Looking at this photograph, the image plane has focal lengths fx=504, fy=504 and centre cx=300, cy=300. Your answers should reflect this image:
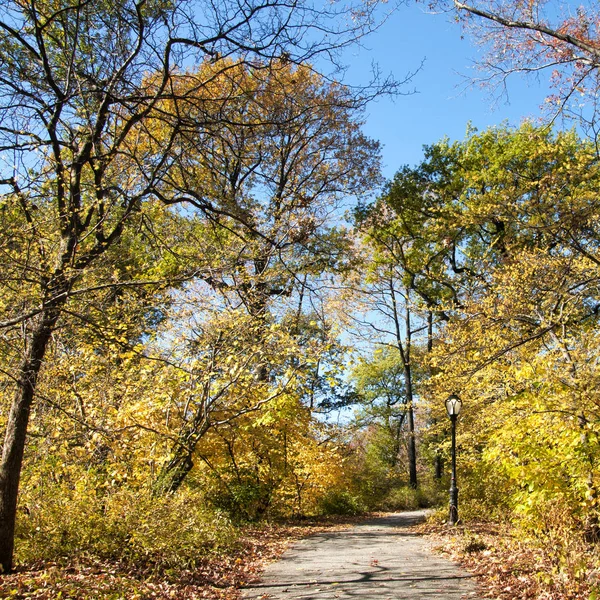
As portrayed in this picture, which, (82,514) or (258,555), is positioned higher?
(82,514)

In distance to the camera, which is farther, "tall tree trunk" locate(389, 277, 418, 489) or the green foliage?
"tall tree trunk" locate(389, 277, 418, 489)

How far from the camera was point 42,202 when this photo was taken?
20.6 ft

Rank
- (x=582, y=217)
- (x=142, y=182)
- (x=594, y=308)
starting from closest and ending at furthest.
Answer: (x=582, y=217) < (x=142, y=182) < (x=594, y=308)

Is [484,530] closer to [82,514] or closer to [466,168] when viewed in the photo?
[82,514]

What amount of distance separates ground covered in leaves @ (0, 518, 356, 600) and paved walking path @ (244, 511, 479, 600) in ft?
1.23

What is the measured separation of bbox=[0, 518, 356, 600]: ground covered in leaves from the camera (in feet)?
15.0

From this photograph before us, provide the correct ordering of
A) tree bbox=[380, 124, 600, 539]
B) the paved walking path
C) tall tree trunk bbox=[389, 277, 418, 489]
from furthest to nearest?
tall tree trunk bbox=[389, 277, 418, 489] → tree bbox=[380, 124, 600, 539] → the paved walking path

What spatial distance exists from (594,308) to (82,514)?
1299 cm

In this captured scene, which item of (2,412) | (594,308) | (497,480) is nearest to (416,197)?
(594,308)

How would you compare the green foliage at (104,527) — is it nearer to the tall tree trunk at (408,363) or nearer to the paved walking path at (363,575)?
the paved walking path at (363,575)

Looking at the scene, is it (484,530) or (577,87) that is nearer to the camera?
(577,87)

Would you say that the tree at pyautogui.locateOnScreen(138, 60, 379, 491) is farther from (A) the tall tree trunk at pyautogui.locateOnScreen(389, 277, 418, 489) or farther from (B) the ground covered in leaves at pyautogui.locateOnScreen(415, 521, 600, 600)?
(A) the tall tree trunk at pyautogui.locateOnScreen(389, 277, 418, 489)

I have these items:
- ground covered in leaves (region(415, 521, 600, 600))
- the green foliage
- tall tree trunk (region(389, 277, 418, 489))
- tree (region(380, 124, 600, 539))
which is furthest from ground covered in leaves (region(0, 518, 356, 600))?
tall tree trunk (region(389, 277, 418, 489))

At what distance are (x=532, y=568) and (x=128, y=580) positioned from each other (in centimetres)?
435
